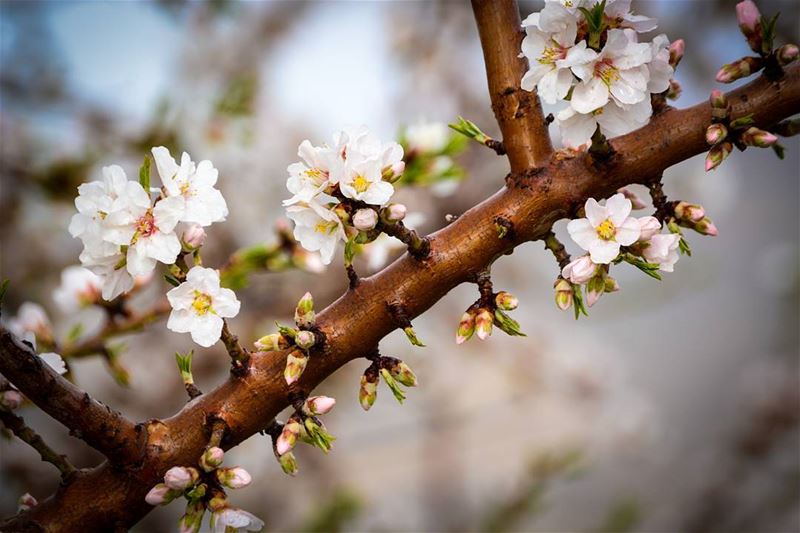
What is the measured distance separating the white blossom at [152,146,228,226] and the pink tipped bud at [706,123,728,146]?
38 cm

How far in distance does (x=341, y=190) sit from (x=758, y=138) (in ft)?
1.07

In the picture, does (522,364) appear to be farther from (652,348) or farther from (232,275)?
(232,275)

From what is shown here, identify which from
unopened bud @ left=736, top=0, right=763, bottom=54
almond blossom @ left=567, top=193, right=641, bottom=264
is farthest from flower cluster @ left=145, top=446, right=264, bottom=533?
unopened bud @ left=736, top=0, right=763, bottom=54

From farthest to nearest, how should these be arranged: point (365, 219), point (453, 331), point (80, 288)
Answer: point (453, 331) < point (80, 288) < point (365, 219)

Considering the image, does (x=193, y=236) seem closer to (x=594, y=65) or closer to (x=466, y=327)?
(x=466, y=327)

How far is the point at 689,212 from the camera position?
51 centimetres

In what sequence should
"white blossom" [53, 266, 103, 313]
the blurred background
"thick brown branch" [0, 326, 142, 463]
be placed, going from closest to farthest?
"thick brown branch" [0, 326, 142, 463] < "white blossom" [53, 266, 103, 313] < the blurred background

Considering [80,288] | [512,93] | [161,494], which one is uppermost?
[80,288]

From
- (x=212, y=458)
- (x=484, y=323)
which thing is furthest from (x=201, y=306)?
(x=484, y=323)

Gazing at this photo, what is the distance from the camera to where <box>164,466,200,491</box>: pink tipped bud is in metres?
0.47

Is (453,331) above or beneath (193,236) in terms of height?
above

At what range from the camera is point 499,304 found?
1.69 ft

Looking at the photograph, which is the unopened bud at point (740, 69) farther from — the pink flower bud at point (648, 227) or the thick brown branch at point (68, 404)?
the thick brown branch at point (68, 404)

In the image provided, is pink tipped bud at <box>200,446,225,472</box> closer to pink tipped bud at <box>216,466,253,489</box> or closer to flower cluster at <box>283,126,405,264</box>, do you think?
pink tipped bud at <box>216,466,253,489</box>
